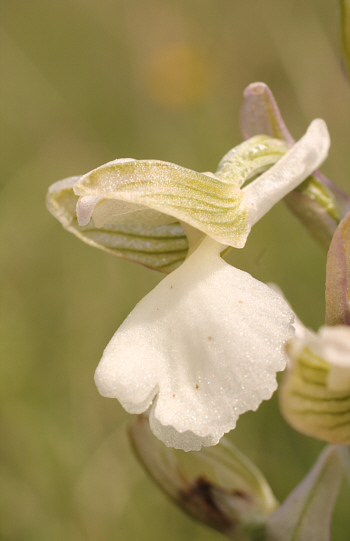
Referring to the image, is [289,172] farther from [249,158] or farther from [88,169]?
[88,169]

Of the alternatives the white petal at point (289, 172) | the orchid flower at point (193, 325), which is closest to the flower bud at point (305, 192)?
the white petal at point (289, 172)

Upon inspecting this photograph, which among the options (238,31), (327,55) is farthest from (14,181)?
(238,31)

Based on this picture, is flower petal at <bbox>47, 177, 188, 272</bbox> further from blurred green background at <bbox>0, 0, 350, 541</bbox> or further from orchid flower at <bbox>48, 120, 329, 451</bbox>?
blurred green background at <bbox>0, 0, 350, 541</bbox>

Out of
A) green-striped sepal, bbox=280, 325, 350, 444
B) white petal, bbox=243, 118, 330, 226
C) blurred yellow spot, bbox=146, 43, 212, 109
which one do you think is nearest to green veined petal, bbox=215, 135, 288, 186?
white petal, bbox=243, 118, 330, 226

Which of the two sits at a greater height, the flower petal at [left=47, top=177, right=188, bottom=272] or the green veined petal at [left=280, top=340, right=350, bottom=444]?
the flower petal at [left=47, top=177, right=188, bottom=272]

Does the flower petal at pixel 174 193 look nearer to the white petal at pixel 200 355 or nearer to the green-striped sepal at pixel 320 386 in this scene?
the white petal at pixel 200 355

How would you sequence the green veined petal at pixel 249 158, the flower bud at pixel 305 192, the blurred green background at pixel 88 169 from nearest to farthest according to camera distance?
the green veined petal at pixel 249 158 → the flower bud at pixel 305 192 → the blurred green background at pixel 88 169

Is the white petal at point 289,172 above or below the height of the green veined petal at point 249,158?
below
